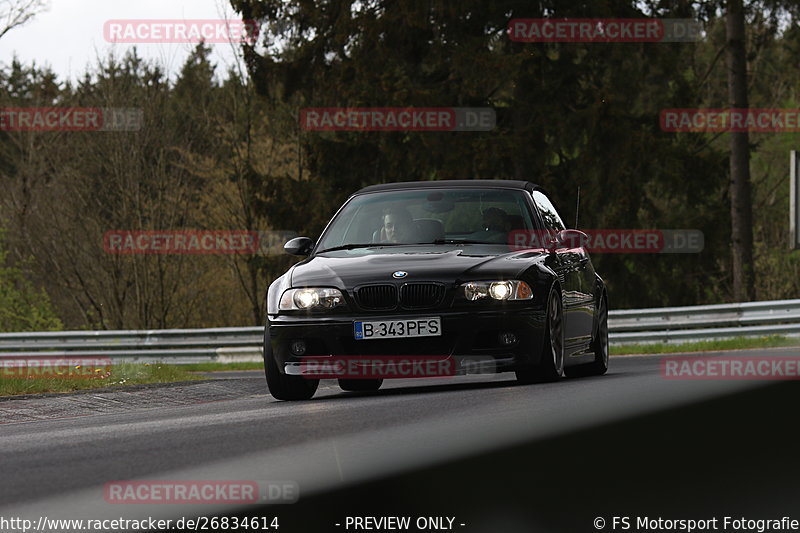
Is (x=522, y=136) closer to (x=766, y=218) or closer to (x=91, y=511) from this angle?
(x=766, y=218)

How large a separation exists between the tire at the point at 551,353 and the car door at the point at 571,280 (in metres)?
0.23

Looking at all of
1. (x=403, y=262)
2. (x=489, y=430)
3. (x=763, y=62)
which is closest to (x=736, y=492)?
(x=489, y=430)

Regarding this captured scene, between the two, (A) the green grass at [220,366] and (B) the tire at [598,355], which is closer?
(B) the tire at [598,355]

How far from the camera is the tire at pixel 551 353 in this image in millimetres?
10680

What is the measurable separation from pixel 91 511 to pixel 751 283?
2724cm

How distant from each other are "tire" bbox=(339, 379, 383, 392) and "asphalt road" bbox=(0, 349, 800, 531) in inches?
6.3

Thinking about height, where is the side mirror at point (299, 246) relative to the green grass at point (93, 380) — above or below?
above

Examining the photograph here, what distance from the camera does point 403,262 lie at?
10391 mm

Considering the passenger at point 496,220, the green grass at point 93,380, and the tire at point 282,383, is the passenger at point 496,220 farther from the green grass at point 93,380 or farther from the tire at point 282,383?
the green grass at point 93,380

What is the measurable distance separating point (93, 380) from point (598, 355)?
507cm

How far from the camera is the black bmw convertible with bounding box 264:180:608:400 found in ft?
33.1

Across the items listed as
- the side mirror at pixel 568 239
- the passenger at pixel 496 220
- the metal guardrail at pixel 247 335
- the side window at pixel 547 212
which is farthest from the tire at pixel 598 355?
the metal guardrail at pixel 247 335

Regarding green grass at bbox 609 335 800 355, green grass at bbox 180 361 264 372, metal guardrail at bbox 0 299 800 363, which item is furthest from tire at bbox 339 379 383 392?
green grass at bbox 180 361 264 372

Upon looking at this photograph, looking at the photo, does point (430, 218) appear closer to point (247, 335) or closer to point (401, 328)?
point (401, 328)
